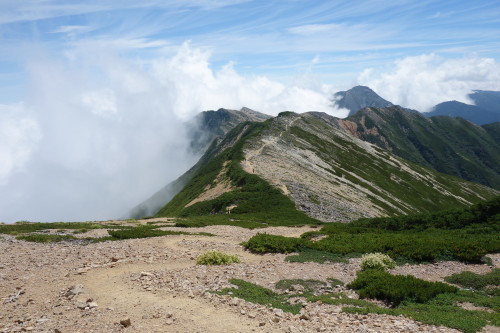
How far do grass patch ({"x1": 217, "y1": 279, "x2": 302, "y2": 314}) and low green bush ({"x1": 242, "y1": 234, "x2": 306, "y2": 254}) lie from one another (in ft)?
28.2

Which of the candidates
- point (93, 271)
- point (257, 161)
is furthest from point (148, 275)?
point (257, 161)

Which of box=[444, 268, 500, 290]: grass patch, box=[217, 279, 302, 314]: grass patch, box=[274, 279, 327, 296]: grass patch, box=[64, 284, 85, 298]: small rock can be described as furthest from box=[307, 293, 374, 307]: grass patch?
box=[64, 284, 85, 298]: small rock

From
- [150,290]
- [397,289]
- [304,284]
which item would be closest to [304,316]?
[304,284]

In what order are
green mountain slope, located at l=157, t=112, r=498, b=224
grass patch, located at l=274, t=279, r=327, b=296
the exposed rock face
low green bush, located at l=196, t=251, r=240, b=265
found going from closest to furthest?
grass patch, located at l=274, t=279, r=327, b=296, low green bush, located at l=196, t=251, r=240, b=265, green mountain slope, located at l=157, t=112, r=498, b=224, the exposed rock face

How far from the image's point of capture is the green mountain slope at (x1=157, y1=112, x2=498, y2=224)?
61.8 meters

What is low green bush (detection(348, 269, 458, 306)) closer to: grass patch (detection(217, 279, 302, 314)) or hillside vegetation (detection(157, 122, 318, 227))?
grass patch (detection(217, 279, 302, 314))

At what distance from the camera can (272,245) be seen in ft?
84.7

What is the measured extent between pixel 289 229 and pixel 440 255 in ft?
67.6

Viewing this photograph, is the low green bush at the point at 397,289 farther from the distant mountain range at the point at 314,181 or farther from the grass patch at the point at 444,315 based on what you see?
the distant mountain range at the point at 314,181

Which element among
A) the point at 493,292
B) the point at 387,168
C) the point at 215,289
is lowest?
the point at 493,292

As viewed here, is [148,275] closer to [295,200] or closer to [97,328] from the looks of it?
[97,328]

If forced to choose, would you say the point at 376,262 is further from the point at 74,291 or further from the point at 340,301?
the point at 74,291

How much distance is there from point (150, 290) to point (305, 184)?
59.4 meters

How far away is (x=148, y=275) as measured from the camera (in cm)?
1769
